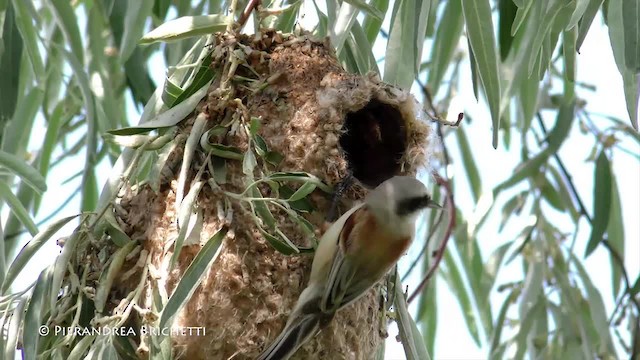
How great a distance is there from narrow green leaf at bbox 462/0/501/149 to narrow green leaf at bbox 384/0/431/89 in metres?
0.20

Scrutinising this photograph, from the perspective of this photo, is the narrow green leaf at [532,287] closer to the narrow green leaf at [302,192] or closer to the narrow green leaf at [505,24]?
the narrow green leaf at [505,24]

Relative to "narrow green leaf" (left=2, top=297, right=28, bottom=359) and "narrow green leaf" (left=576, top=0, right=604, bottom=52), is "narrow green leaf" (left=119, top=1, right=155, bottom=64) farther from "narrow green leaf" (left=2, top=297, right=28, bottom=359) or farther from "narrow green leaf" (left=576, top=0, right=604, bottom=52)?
"narrow green leaf" (left=576, top=0, right=604, bottom=52)

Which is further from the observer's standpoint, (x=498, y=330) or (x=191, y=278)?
(x=498, y=330)

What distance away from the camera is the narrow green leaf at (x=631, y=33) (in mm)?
2340

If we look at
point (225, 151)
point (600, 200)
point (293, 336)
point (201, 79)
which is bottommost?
point (293, 336)

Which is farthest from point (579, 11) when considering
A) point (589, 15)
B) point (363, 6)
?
point (363, 6)

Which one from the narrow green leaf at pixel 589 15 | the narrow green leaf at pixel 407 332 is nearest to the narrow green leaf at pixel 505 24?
the narrow green leaf at pixel 589 15

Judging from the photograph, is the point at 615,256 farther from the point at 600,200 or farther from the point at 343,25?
the point at 343,25

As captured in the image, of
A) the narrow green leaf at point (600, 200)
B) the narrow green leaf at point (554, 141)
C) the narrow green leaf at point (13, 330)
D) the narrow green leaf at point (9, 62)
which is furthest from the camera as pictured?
the narrow green leaf at point (554, 141)

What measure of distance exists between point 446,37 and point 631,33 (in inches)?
45.4

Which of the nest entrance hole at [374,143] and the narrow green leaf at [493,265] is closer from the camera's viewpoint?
the nest entrance hole at [374,143]

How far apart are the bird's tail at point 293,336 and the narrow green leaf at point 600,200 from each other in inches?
61.6

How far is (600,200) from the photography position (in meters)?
3.89

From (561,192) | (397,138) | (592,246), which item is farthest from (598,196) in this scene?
(397,138)
